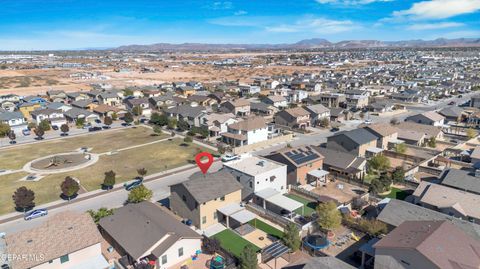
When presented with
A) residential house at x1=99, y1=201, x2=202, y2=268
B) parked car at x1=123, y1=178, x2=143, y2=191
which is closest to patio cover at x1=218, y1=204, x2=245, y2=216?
residential house at x1=99, y1=201, x2=202, y2=268

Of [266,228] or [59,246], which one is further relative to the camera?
[266,228]

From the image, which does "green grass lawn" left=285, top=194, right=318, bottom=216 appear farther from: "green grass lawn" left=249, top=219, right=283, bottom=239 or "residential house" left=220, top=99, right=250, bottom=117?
"residential house" left=220, top=99, right=250, bottom=117

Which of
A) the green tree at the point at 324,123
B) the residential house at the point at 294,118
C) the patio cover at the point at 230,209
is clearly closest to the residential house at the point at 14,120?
the residential house at the point at 294,118

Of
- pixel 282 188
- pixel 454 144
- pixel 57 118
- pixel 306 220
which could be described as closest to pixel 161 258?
pixel 306 220

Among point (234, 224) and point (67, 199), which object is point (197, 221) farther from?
point (67, 199)

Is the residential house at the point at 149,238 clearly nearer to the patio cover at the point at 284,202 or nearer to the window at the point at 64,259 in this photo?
the window at the point at 64,259

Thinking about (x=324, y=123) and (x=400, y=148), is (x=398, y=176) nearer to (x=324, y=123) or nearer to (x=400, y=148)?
(x=400, y=148)

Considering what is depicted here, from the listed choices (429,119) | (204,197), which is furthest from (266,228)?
(429,119)
